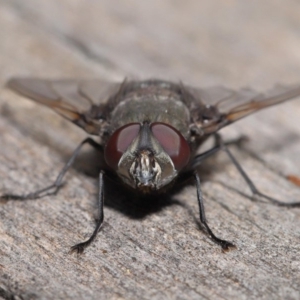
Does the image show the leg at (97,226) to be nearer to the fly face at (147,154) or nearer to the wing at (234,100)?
the fly face at (147,154)

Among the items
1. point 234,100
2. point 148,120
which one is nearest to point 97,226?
point 148,120

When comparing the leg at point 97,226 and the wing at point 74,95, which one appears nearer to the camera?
the leg at point 97,226

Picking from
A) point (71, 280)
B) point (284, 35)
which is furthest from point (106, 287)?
point (284, 35)

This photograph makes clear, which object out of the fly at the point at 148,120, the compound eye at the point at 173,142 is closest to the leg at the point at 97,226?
the fly at the point at 148,120

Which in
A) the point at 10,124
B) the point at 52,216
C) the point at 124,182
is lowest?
the point at 10,124

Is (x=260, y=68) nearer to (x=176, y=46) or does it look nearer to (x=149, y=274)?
(x=176, y=46)

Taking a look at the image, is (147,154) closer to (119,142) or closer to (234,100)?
(119,142)

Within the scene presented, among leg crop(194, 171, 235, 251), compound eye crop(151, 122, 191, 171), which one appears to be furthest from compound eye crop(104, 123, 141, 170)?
leg crop(194, 171, 235, 251)
